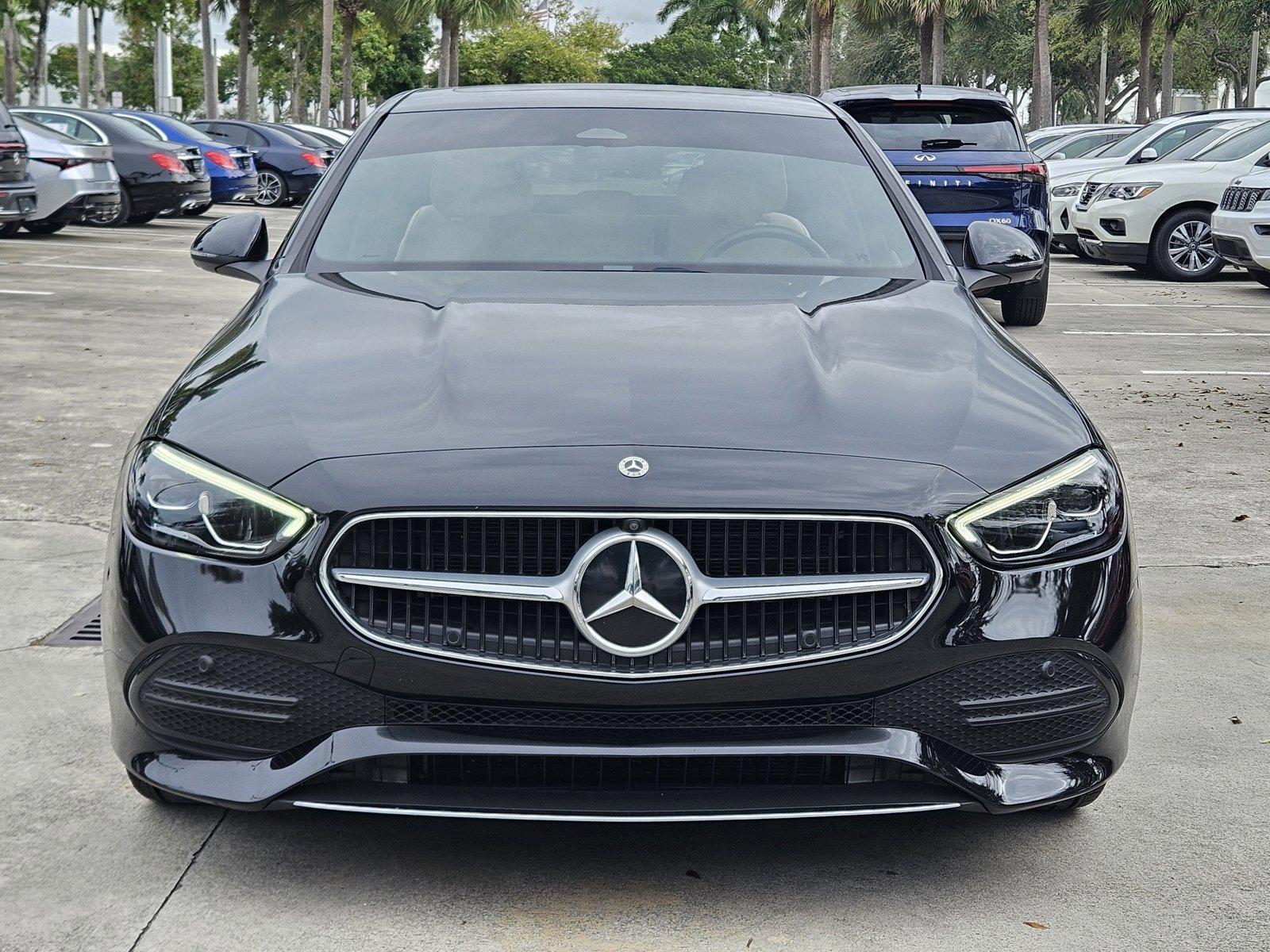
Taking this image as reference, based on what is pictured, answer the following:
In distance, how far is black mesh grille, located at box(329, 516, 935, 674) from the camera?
8.55ft

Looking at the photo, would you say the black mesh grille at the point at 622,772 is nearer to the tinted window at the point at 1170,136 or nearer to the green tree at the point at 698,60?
the tinted window at the point at 1170,136

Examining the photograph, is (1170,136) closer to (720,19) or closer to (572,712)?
(572,712)

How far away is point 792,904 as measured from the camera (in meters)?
2.84

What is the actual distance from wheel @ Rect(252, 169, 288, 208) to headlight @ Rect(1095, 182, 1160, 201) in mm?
15004

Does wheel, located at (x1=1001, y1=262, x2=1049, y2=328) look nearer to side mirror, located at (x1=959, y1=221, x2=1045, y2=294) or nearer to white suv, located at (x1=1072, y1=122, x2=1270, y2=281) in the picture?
white suv, located at (x1=1072, y1=122, x2=1270, y2=281)

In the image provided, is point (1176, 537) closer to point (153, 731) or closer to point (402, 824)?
point (402, 824)

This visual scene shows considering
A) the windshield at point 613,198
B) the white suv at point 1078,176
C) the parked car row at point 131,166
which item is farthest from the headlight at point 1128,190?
the windshield at point 613,198

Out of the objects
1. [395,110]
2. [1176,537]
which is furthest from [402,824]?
[1176,537]

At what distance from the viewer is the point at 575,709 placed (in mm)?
2613

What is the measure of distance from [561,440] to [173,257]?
14.8m

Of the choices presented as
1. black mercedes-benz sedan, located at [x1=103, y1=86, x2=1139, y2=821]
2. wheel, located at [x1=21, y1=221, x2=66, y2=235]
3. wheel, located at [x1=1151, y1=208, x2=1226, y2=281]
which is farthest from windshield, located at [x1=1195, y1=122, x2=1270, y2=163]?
black mercedes-benz sedan, located at [x1=103, y1=86, x2=1139, y2=821]

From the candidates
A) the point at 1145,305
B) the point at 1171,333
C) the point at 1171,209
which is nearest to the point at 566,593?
the point at 1171,333

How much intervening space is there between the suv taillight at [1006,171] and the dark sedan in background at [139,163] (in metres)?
12.2

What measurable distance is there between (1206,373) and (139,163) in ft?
47.9
